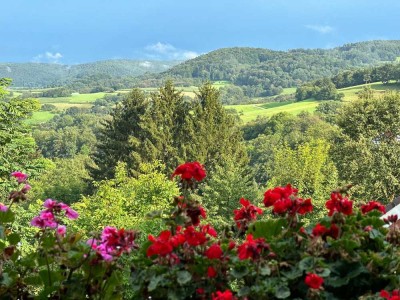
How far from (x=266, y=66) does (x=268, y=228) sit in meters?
175

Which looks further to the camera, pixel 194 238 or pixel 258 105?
pixel 258 105

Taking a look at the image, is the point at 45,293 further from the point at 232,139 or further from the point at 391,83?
the point at 391,83

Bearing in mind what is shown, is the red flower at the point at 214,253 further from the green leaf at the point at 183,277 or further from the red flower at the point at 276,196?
the red flower at the point at 276,196

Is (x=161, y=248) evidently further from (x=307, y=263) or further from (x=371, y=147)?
(x=371, y=147)

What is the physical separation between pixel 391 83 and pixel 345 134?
2421 inches

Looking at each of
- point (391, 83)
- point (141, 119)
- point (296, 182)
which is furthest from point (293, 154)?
point (391, 83)

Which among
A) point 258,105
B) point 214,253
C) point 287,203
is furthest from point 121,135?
point 258,105

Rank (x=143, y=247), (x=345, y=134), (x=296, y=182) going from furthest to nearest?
(x=296, y=182) → (x=345, y=134) → (x=143, y=247)

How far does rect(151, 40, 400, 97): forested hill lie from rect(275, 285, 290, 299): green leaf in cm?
15014

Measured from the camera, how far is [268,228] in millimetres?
2520

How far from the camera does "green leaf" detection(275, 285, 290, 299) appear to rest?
1992mm

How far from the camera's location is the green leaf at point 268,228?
2502mm

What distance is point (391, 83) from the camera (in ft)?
274

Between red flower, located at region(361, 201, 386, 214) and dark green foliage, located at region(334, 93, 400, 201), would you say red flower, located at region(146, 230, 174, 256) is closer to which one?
red flower, located at region(361, 201, 386, 214)
